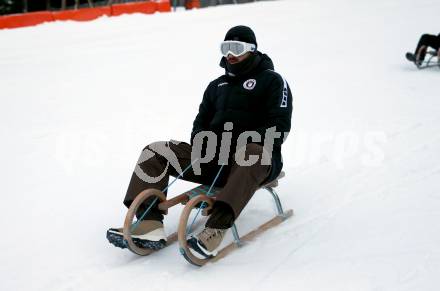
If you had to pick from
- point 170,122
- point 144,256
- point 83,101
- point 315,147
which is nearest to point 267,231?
point 144,256

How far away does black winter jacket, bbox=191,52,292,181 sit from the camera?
11.7 feet

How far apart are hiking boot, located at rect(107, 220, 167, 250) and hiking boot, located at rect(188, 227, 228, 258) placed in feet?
0.89

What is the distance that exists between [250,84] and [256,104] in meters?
0.14

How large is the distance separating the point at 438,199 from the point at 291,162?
5.25 feet

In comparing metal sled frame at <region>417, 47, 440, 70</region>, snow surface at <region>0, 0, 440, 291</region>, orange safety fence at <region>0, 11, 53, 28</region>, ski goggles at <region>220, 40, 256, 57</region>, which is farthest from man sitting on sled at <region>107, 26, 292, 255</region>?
orange safety fence at <region>0, 11, 53, 28</region>

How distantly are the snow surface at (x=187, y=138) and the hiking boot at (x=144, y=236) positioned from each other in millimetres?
126

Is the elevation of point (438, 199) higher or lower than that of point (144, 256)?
higher

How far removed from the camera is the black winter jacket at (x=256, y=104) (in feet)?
11.7

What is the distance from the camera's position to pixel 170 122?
6875mm

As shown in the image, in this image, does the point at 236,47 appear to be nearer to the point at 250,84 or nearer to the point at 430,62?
the point at 250,84

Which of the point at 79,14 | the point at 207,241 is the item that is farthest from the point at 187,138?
the point at 79,14

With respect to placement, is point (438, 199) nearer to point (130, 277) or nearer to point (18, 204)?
point (130, 277)

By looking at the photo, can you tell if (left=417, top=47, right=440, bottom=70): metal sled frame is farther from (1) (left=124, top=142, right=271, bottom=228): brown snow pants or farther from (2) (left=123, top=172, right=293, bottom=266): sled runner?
(1) (left=124, top=142, right=271, bottom=228): brown snow pants

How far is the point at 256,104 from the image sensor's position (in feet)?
12.1
